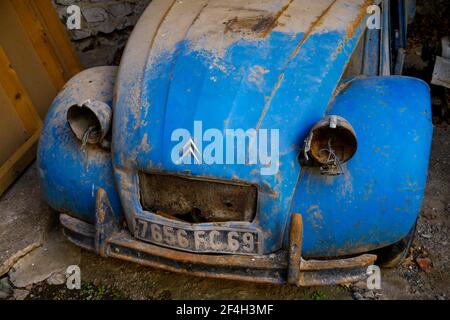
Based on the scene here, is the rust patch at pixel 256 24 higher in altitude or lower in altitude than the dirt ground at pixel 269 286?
higher

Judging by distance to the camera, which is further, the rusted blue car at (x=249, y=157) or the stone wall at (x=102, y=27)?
the stone wall at (x=102, y=27)

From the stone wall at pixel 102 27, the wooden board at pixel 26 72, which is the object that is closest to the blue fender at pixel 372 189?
the wooden board at pixel 26 72

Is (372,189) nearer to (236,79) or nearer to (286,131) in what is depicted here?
(286,131)

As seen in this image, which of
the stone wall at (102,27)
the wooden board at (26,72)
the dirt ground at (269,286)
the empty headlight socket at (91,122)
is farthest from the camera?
the stone wall at (102,27)

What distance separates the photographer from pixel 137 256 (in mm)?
2596

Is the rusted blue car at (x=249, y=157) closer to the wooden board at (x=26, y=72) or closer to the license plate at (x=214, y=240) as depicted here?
the license plate at (x=214, y=240)

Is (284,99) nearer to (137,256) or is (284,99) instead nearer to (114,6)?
(137,256)

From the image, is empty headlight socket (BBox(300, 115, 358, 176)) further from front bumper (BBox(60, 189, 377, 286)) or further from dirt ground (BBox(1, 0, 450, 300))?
dirt ground (BBox(1, 0, 450, 300))

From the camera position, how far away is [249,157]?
2.43 m

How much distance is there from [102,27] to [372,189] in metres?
3.67

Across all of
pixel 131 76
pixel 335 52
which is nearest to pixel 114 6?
pixel 131 76

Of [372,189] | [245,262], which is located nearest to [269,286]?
[245,262]

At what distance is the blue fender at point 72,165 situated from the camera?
274 centimetres
